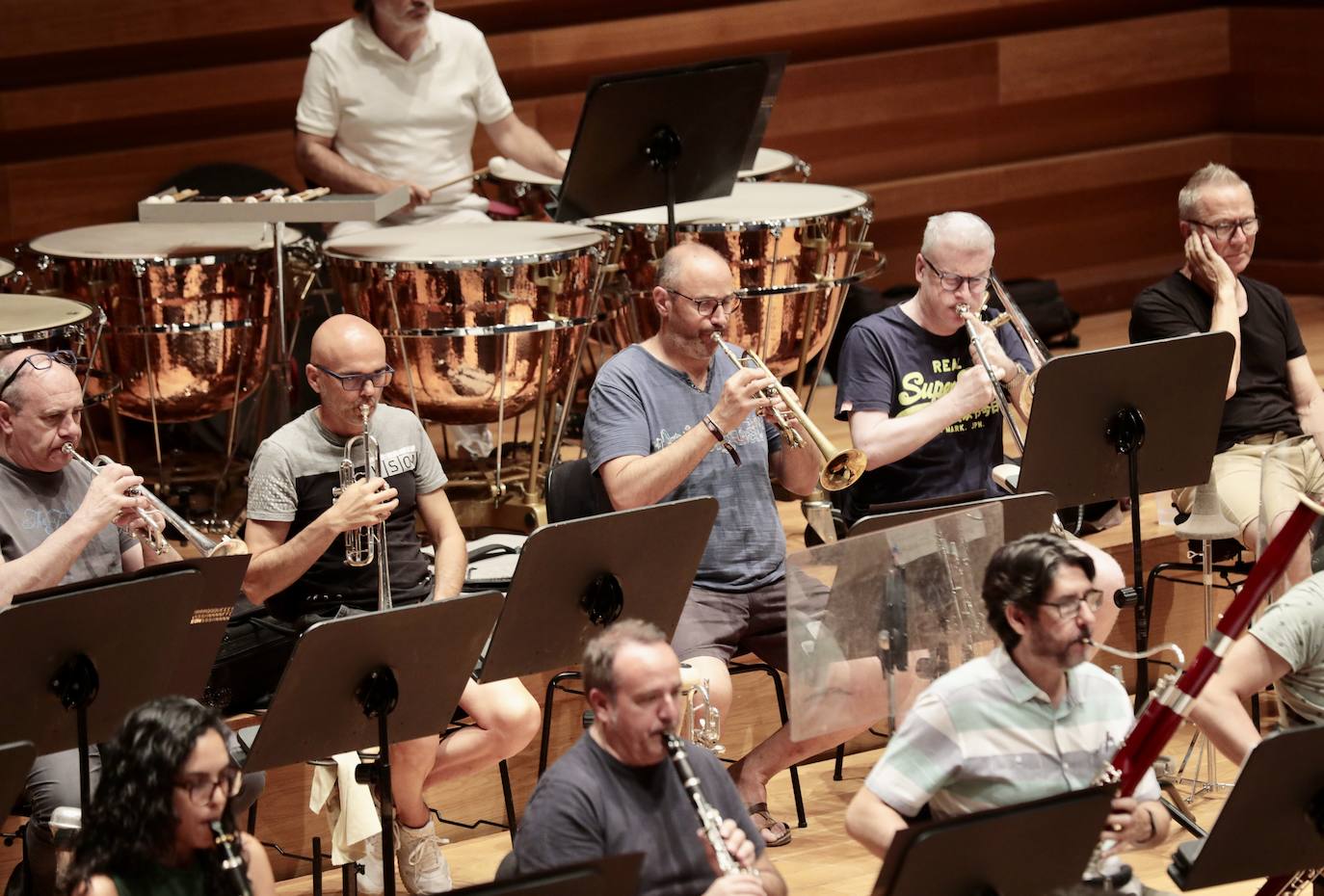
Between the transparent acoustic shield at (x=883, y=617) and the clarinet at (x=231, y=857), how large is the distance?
91cm

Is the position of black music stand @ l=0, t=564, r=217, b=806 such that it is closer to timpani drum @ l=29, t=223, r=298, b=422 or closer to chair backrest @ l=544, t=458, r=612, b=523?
chair backrest @ l=544, t=458, r=612, b=523

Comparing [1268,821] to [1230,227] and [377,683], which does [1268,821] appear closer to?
[377,683]

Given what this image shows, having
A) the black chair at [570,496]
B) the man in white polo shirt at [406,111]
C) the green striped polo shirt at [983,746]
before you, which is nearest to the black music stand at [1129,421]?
the black chair at [570,496]

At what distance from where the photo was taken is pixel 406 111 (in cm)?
549

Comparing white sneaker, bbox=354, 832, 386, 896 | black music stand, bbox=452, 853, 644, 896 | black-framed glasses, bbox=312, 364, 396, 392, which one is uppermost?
black-framed glasses, bbox=312, 364, 396, 392

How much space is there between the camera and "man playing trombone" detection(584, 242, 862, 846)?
4.01 m

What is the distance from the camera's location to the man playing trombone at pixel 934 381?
420cm

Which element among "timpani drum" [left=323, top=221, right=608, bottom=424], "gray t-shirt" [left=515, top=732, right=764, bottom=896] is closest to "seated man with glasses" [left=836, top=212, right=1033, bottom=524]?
"timpani drum" [left=323, top=221, right=608, bottom=424]

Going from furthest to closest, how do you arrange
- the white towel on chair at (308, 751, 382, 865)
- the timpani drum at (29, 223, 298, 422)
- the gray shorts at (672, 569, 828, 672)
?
the timpani drum at (29, 223, 298, 422), the gray shorts at (672, 569, 828, 672), the white towel on chair at (308, 751, 382, 865)

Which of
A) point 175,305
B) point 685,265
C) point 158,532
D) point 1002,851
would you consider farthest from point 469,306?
point 1002,851

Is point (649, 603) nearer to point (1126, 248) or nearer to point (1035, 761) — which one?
point (1035, 761)

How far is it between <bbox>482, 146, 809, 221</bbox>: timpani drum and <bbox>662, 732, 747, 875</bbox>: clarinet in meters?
2.87

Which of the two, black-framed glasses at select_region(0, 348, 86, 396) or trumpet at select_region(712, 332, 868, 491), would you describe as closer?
black-framed glasses at select_region(0, 348, 86, 396)

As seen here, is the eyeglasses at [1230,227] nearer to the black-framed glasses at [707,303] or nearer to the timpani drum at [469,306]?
the black-framed glasses at [707,303]
